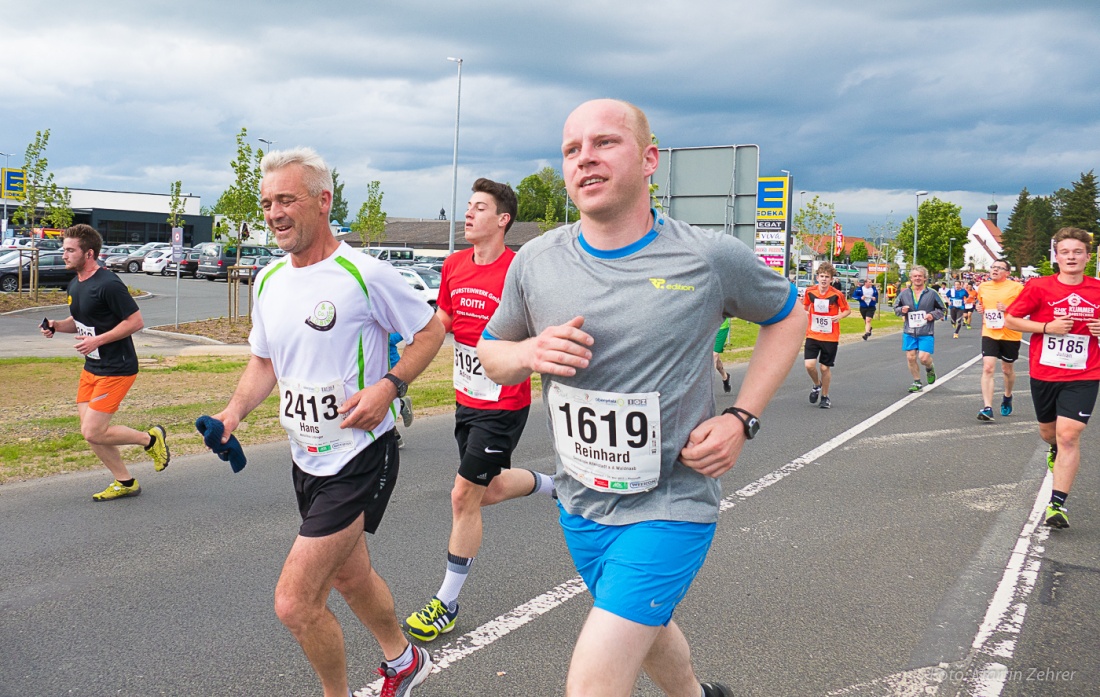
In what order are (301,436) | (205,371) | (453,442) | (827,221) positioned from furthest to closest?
(827,221), (205,371), (453,442), (301,436)

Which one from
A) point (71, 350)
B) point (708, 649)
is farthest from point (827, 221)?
point (708, 649)

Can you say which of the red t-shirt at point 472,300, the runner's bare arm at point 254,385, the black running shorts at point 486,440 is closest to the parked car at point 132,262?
the red t-shirt at point 472,300

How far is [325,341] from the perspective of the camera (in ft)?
10.7

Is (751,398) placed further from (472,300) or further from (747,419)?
(472,300)

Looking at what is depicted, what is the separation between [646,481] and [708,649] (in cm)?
179

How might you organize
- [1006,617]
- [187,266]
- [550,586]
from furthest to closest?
[187,266]
[550,586]
[1006,617]

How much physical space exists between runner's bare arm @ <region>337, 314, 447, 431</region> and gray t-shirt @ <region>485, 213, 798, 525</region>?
83 cm

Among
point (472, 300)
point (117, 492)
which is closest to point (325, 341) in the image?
point (472, 300)

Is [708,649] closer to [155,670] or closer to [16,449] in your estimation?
[155,670]

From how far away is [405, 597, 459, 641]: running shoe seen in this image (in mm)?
4102

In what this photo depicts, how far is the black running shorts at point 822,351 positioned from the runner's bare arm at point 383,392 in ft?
31.9

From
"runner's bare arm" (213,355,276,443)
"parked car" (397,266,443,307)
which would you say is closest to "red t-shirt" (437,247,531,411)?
"runner's bare arm" (213,355,276,443)

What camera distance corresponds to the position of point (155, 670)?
147 inches

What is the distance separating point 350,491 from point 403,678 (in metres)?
0.80
